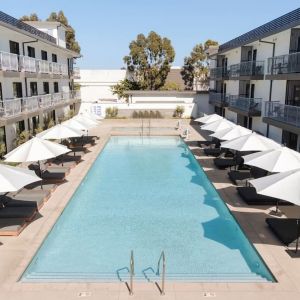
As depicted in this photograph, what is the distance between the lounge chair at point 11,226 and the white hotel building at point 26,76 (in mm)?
10011

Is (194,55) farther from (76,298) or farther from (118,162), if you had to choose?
(76,298)

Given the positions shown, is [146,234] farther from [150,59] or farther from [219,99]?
[150,59]

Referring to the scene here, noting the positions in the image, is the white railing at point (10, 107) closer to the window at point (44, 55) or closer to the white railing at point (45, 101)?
the white railing at point (45, 101)

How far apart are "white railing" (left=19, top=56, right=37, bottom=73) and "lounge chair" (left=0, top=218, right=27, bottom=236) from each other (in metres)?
15.4

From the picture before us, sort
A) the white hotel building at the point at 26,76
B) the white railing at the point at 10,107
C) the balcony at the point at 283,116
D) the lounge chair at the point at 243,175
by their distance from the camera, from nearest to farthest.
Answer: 1. the lounge chair at the point at 243,175
2. the balcony at the point at 283,116
3. the white railing at the point at 10,107
4. the white hotel building at the point at 26,76

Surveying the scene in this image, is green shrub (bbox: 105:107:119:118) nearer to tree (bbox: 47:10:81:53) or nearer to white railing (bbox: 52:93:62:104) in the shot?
white railing (bbox: 52:93:62:104)

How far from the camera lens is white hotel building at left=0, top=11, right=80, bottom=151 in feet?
73.0

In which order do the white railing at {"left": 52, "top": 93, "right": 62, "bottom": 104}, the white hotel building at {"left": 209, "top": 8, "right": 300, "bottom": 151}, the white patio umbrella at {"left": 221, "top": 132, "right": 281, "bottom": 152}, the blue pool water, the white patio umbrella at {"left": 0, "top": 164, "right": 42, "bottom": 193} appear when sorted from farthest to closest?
the white railing at {"left": 52, "top": 93, "right": 62, "bottom": 104}, the white hotel building at {"left": 209, "top": 8, "right": 300, "bottom": 151}, the white patio umbrella at {"left": 221, "top": 132, "right": 281, "bottom": 152}, the white patio umbrella at {"left": 0, "top": 164, "right": 42, "bottom": 193}, the blue pool water

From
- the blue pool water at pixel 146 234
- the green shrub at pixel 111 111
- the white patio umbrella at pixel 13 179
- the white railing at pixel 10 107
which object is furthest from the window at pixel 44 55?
the white patio umbrella at pixel 13 179

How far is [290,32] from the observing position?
21.8 m

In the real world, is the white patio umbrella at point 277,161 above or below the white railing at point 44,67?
below

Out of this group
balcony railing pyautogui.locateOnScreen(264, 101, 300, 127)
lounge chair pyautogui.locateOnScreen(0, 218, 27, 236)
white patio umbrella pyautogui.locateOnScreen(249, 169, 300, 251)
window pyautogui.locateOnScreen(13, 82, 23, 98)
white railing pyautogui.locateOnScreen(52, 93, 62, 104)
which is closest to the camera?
white patio umbrella pyautogui.locateOnScreen(249, 169, 300, 251)

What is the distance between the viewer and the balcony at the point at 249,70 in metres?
27.2

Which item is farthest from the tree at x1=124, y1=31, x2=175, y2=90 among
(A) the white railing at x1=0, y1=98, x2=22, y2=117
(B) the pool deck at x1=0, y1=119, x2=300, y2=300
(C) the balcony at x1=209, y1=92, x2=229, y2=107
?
(B) the pool deck at x1=0, y1=119, x2=300, y2=300
